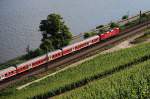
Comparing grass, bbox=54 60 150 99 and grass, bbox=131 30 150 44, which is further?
grass, bbox=131 30 150 44

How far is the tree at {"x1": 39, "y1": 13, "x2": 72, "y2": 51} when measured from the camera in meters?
79.3

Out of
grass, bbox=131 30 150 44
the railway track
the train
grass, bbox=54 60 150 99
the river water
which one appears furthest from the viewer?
the river water

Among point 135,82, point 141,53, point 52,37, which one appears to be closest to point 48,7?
point 52,37

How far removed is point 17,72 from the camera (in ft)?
217

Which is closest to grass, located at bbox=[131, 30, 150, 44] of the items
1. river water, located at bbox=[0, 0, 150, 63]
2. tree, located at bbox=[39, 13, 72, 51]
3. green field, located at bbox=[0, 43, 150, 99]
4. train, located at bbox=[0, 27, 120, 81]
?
green field, located at bbox=[0, 43, 150, 99]

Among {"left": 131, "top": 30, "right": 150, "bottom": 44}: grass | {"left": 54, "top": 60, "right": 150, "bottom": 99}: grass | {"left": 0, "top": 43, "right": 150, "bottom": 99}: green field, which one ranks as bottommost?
{"left": 0, "top": 43, "right": 150, "bottom": 99}: green field

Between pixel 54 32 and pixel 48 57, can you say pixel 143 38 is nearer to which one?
pixel 54 32

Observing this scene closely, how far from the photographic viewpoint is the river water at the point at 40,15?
342 feet

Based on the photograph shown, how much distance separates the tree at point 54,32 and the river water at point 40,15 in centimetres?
1695

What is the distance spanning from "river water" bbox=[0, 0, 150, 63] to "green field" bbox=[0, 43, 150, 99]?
33.9m

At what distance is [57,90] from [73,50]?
2466 cm

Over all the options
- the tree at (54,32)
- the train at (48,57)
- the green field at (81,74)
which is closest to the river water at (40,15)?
the tree at (54,32)

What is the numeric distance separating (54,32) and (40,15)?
5494 centimetres

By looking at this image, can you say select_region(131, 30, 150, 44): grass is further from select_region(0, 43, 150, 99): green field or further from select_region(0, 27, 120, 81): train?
select_region(0, 27, 120, 81): train
